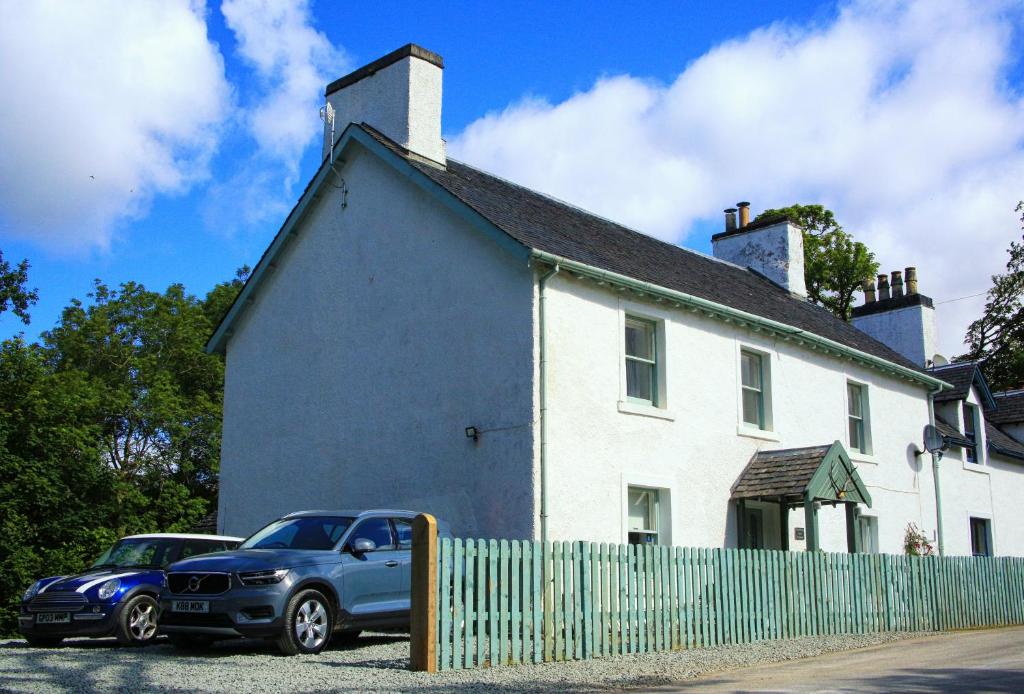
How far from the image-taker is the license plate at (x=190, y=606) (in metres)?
11.9

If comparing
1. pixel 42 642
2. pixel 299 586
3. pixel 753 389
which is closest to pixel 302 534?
pixel 299 586

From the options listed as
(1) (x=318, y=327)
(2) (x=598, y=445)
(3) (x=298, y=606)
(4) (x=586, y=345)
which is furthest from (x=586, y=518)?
(1) (x=318, y=327)

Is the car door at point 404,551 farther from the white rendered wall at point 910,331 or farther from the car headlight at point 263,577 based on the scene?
the white rendered wall at point 910,331

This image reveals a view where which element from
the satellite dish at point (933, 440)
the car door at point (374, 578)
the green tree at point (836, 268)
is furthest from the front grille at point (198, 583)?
the green tree at point (836, 268)

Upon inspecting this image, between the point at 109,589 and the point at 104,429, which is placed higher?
the point at 104,429

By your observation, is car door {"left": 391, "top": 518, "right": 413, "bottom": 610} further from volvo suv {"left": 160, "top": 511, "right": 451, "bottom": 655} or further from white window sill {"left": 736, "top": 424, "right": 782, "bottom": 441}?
white window sill {"left": 736, "top": 424, "right": 782, "bottom": 441}

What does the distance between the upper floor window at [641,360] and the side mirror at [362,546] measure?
599cm

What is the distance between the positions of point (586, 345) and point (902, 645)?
20.7 feet

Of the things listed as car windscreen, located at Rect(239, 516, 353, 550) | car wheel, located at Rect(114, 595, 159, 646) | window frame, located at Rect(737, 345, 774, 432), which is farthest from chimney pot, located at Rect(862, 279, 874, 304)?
car wheel, located at Rect(114, 595, 159, 646)

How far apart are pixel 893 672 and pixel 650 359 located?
7.29 meters

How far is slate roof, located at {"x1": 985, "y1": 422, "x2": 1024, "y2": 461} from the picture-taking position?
2803 cm

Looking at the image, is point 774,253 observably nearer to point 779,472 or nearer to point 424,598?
point 779,472

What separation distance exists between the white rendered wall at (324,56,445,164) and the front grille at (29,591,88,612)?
905cm

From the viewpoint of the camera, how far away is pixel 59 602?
13.7 metres
